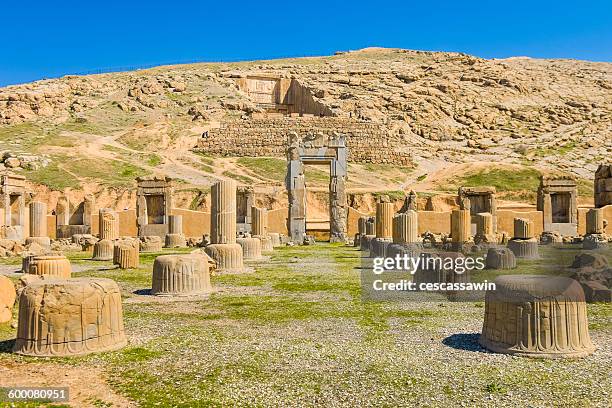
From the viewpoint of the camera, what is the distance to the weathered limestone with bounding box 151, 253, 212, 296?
36.7 feet

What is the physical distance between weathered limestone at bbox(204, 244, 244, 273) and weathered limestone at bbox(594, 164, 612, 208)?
19604 millimetres

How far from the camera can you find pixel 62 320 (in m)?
6.74

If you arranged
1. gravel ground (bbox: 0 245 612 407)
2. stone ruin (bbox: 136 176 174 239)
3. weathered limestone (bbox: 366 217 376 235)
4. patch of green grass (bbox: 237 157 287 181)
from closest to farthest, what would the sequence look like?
gravel ground (bbox: 0 245 612 407) → weathered limestone (bbox: 366 217 376 235) → stone ruin (bbox: 136 176 174 239) → patch of green grass (bbox: 237 157 287 181)

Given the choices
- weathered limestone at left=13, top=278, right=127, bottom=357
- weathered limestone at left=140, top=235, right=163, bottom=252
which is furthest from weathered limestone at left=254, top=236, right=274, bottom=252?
weathered limestone at left=13, top=278, right=127, bottom=357

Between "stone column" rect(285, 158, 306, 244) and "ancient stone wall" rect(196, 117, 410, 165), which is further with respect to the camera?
"ancient stone wall" rect(196, 117, 410, 165)

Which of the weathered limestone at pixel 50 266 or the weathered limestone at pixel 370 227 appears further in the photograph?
the weathered limestone at pixel 370 227

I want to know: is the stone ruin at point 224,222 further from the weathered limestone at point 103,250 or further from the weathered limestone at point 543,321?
the weathered limestone at point 543,321

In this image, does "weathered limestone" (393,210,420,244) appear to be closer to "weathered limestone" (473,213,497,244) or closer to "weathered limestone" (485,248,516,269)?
"weathered limestone" (485,248,516,269)

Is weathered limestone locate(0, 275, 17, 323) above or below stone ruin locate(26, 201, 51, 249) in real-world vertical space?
below

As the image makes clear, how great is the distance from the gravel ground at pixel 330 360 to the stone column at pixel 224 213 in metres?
5.35

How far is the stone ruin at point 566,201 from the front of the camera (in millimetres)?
29016

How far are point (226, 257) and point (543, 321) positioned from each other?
9849 mm

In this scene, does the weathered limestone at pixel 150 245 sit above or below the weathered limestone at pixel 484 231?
below

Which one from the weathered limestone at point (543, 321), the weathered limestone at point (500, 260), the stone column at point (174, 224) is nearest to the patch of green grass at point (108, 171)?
the stone column at point (174, 224)
